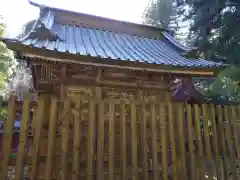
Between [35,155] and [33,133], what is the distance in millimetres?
284

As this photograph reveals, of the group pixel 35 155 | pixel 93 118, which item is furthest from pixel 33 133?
pixel 93 118

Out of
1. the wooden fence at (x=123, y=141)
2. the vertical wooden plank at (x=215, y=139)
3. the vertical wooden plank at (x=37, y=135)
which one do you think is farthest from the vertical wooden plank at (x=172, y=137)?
the vertical wooden plank at (x=37, y=135)

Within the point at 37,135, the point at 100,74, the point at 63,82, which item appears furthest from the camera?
the point at 100,74

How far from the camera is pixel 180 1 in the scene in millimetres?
12086

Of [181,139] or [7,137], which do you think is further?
[181,139]

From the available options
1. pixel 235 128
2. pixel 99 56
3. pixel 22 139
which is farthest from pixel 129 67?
pixel 22 139

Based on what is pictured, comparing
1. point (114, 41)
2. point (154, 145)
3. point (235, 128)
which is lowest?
point (154, 145)

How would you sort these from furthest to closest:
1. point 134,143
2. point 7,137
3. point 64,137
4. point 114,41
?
point 114,41, point 134,143, point 64,137, point 7,137

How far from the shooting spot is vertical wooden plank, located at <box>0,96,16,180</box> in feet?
8.64

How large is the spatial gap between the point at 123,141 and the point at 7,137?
60.3 inches

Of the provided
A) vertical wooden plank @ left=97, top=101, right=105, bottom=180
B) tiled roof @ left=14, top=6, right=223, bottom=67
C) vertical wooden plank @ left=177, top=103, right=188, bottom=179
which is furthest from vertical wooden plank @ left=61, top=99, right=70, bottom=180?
tiled roof @ left=14, top=6, right=223, bottom=67

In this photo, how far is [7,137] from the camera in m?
2.71

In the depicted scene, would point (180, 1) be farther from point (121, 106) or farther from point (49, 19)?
point (121, 106)

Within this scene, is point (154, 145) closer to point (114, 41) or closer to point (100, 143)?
point (100, 143)
